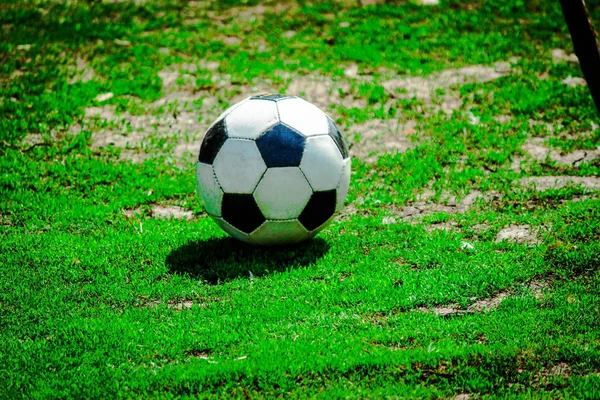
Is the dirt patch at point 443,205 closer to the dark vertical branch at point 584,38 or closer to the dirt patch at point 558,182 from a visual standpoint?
the dirt patch at point 558,182

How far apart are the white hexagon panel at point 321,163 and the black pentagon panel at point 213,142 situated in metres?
0.66

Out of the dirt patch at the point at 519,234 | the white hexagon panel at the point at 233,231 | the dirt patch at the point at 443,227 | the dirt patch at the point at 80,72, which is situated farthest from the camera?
the dirt patch at the point at 80,72

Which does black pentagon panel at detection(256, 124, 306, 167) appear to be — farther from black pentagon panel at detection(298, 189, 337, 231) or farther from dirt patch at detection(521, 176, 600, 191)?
dirt patch at detection(521, 176, 600, 191)

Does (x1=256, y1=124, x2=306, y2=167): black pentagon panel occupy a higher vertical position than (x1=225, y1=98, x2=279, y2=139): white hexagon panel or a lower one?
lower

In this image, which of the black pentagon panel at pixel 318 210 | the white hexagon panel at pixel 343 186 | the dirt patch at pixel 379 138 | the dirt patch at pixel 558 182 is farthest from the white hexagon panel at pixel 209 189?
the dirt patch at pixel 558 182

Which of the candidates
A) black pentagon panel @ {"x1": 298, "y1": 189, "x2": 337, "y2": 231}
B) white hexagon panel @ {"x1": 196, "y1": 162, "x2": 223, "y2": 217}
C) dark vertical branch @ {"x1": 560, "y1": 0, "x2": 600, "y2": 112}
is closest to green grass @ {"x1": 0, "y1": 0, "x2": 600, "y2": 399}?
black pentagon panel @ {"x1": 298, "y1": 189, "x2": 337, "y2": 231}

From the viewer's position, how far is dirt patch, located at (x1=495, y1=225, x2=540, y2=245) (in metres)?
6.04

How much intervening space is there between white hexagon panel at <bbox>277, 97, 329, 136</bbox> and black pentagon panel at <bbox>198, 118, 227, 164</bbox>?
1.54ft

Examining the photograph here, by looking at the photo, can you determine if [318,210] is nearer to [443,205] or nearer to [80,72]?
[443,205]

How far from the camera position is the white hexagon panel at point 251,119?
5613mm

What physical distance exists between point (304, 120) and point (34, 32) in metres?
6.27

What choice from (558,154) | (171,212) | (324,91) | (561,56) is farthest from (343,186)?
(561,56)

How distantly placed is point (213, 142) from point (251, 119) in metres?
0.36

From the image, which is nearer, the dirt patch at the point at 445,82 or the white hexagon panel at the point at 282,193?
the white hexagon panel at the point at 282,193
